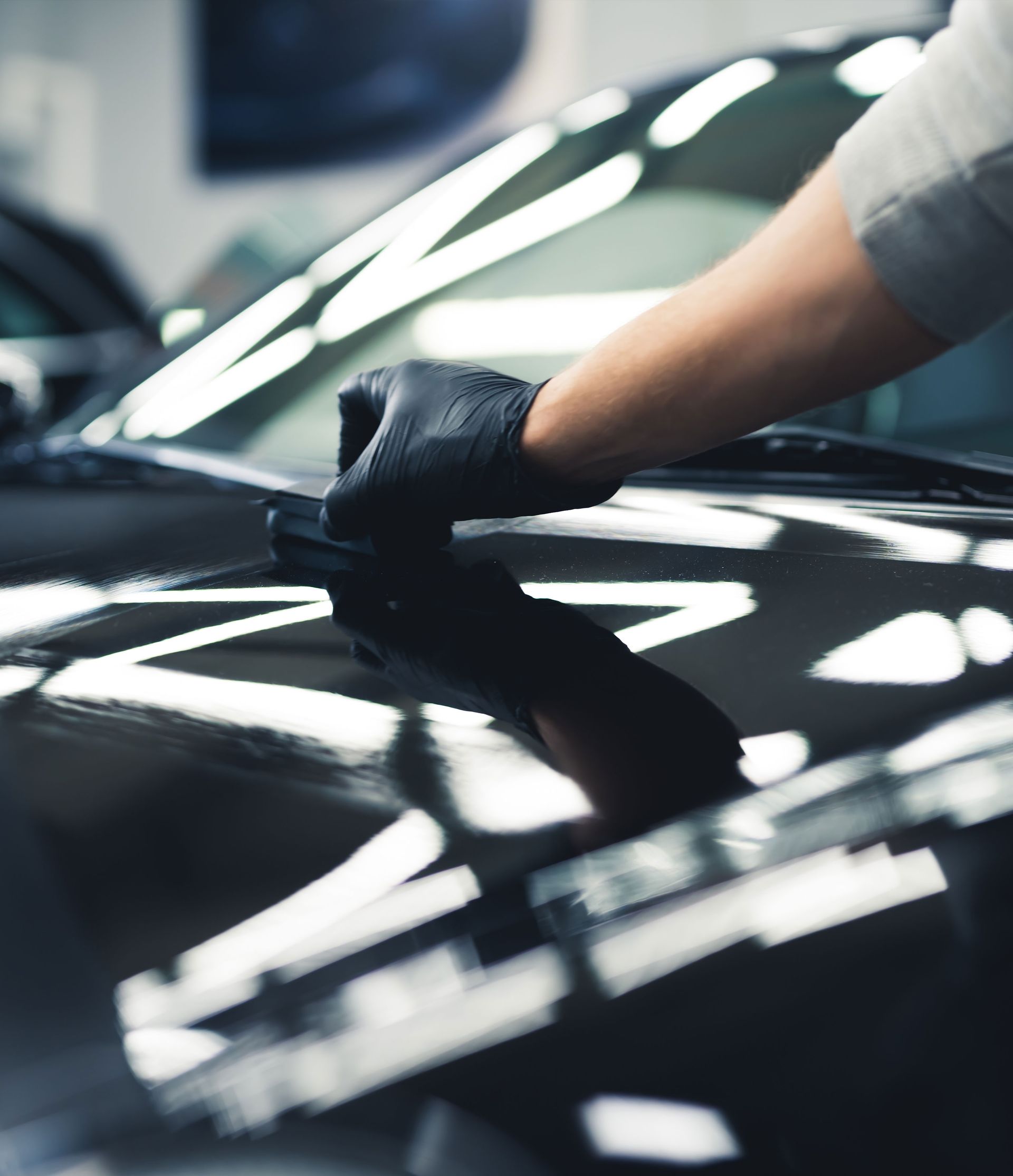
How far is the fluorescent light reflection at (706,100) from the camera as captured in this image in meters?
1.18

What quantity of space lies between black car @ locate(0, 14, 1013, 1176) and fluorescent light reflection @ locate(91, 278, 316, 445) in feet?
1.41

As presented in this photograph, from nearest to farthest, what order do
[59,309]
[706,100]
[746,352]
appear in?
[746,352], [706,100], [59,309]

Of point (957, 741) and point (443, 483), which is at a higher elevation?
point (443, 483)

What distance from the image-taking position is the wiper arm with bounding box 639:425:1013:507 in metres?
0.84

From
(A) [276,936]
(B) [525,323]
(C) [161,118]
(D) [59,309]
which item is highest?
(C) [161,118]

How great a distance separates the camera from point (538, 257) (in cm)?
120

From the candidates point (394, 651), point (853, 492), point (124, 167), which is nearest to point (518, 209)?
point (853, 492)

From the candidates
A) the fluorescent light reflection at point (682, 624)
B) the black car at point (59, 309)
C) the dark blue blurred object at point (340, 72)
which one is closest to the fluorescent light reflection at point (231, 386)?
the fluorescent light reflection at point (682, 624)

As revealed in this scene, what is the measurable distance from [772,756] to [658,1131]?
0.19 m

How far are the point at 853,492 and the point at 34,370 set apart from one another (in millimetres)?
1830

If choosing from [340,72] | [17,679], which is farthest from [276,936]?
[340,72]

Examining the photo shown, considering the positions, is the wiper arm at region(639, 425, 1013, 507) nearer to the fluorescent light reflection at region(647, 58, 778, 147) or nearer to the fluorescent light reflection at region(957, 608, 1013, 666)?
the fluorescent light reflection at region(957, 608, 1013, 666)

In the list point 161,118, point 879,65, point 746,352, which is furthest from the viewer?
point 161,118

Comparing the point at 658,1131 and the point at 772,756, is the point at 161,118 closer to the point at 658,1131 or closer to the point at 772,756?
the point at 772,756
